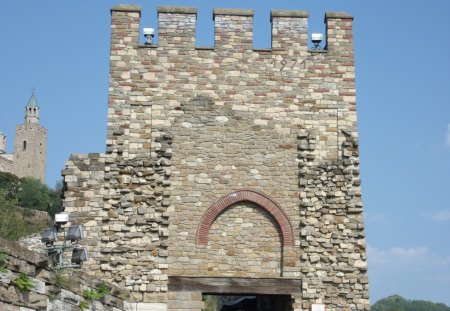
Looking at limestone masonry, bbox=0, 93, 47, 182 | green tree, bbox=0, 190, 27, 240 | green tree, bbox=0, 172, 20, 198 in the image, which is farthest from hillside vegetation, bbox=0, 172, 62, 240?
green tree, bbox=0, 190, 27, 240

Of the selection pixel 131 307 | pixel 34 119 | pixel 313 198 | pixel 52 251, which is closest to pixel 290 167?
pixel 313 198

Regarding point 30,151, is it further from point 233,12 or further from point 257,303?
point 233,12

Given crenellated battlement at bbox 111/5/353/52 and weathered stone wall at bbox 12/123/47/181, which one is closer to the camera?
crenellated battlement at bbox 111/5/353/52

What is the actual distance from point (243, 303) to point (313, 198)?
27.7ft

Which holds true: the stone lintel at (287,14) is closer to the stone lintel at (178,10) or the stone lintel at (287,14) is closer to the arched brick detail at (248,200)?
the stone lintel at (178,10)

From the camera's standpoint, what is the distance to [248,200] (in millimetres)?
15047

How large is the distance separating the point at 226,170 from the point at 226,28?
3069 mm

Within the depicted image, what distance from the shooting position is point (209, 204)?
1495 cm

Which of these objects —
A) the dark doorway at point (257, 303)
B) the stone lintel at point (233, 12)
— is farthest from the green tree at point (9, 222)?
the stone lintel at point (233, 12)

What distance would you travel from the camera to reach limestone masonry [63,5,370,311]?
1468 cm

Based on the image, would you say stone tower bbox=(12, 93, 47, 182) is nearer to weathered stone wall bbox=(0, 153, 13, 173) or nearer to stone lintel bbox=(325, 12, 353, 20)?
weathered stone wall bbox=(0, 153, 13, 173)

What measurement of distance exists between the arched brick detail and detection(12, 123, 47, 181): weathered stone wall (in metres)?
92.8

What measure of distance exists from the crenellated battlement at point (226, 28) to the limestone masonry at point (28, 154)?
299ft

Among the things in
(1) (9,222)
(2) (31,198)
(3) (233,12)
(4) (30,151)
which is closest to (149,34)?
(3) (233,12)
